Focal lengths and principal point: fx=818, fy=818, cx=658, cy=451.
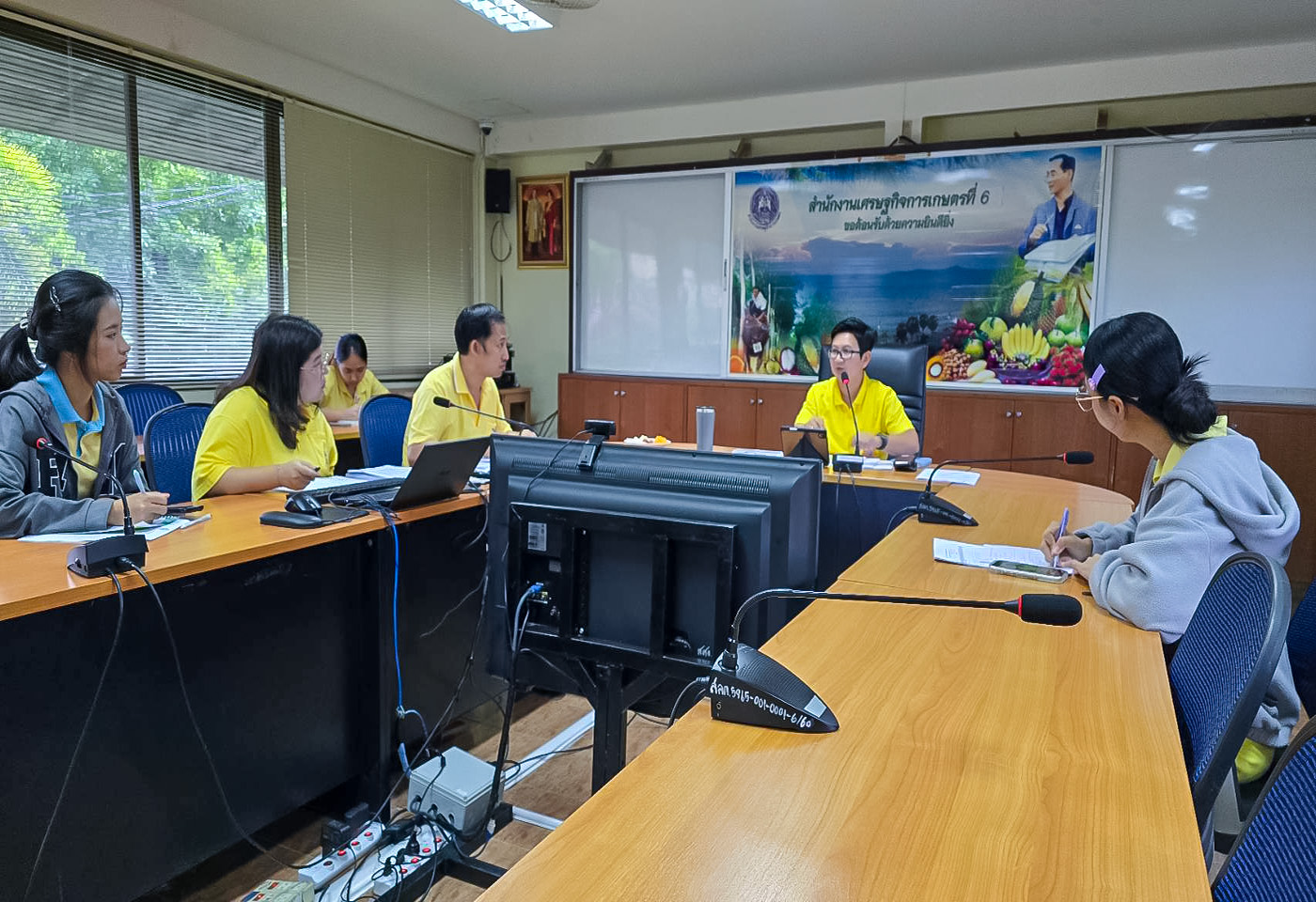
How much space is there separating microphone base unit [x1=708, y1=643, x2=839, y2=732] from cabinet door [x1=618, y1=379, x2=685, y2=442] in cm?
426

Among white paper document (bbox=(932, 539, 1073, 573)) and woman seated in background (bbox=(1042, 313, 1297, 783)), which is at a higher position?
woman seated in background (bbox=(1042, 313, 1297, 783))

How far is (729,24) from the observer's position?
13.3 ft

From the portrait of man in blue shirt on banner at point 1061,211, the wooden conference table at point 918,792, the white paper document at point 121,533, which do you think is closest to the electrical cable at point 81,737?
the white paper document at point 121,533

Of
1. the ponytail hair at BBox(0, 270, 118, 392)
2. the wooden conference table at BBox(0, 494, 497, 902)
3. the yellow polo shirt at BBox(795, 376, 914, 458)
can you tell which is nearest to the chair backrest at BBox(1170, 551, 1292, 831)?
the wooden conference table at BBox(0, 494, 497, 902)

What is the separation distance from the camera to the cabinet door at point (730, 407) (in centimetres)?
514

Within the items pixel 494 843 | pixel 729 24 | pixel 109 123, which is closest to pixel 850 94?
pixel 729 24

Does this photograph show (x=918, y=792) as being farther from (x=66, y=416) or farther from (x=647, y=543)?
(x=66, y=416)

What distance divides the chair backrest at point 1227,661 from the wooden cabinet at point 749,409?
374 cm

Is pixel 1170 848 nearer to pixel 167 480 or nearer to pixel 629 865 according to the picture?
pixel 629 865

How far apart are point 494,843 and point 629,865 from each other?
4.93 feet

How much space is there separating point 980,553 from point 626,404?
3.84 meters

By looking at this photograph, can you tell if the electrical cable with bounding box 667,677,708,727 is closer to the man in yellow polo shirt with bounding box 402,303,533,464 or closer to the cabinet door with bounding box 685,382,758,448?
the man in yellow polo shirt with bounding box 402,303,533,464

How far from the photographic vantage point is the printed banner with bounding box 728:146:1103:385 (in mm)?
4535

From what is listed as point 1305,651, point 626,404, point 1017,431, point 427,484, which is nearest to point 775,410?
point 626,404
